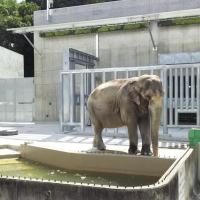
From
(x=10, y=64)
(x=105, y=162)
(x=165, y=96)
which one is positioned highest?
(x=10, y=64)

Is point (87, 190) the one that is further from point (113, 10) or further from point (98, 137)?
point (113, 10)

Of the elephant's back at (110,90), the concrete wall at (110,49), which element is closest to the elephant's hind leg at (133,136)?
the elephant's back at (110,90)

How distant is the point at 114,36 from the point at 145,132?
1231 cm

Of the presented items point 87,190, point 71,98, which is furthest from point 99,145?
point 71,98

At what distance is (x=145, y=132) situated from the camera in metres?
8.19

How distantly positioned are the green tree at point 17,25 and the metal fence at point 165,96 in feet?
60.1

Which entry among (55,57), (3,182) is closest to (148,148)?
(3,182)

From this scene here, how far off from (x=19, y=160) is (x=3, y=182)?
355cm

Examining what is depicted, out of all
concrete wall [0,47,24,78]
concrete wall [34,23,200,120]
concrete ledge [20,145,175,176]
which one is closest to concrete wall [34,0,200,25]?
concrete wall [34,23,200,120]

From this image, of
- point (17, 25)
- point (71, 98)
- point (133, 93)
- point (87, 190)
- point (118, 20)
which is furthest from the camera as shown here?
point (17, 25)

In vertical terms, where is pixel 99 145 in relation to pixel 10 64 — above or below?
below

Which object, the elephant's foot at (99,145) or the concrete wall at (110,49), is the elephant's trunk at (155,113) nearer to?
the elephant's foot at (99,145)

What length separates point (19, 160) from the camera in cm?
909

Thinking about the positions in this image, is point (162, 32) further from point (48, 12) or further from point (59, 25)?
point (48, 12)
